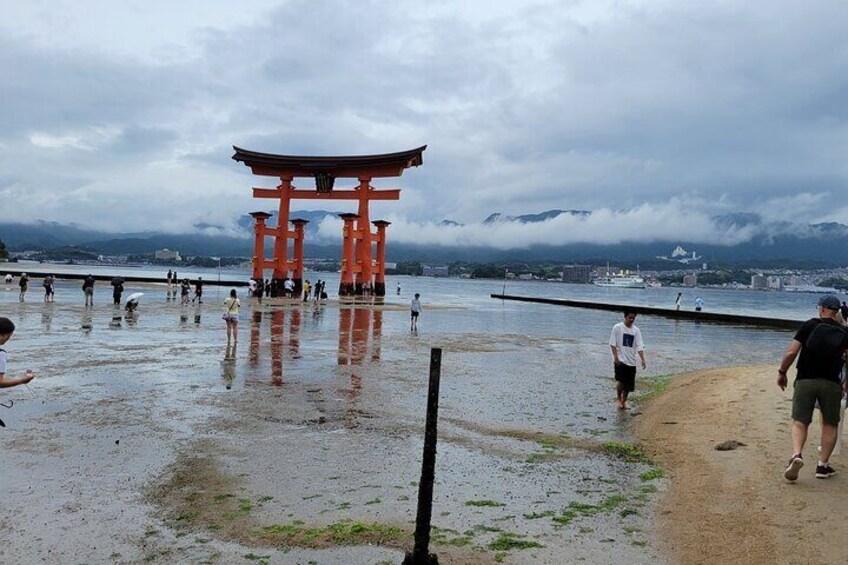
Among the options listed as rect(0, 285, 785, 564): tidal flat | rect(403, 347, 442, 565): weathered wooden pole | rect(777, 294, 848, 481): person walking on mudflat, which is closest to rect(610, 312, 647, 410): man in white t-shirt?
rect(0, 285, 785, 564): tidal flat

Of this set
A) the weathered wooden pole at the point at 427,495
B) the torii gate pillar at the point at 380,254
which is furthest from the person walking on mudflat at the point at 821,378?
the torii gate pillar at the point at 380,254

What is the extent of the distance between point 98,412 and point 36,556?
484cm

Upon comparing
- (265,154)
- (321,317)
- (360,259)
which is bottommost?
(321,317)

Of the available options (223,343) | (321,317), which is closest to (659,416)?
(223,343)

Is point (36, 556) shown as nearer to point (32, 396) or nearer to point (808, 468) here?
point (32, 396)

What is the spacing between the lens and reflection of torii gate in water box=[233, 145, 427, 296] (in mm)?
44656


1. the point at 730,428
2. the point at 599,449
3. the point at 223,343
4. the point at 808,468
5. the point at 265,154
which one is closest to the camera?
the point at 808,468

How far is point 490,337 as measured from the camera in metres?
Result: 23.7

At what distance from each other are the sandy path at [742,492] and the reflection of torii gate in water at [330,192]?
36533 mm

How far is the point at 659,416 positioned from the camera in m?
9.91

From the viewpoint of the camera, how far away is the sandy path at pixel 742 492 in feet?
15.7

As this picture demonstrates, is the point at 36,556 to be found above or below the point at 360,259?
below

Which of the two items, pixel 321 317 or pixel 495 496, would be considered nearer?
pixel 495 496

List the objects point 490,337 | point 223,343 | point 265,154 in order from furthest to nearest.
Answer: point 265,154, point 490,337, point 223,343
